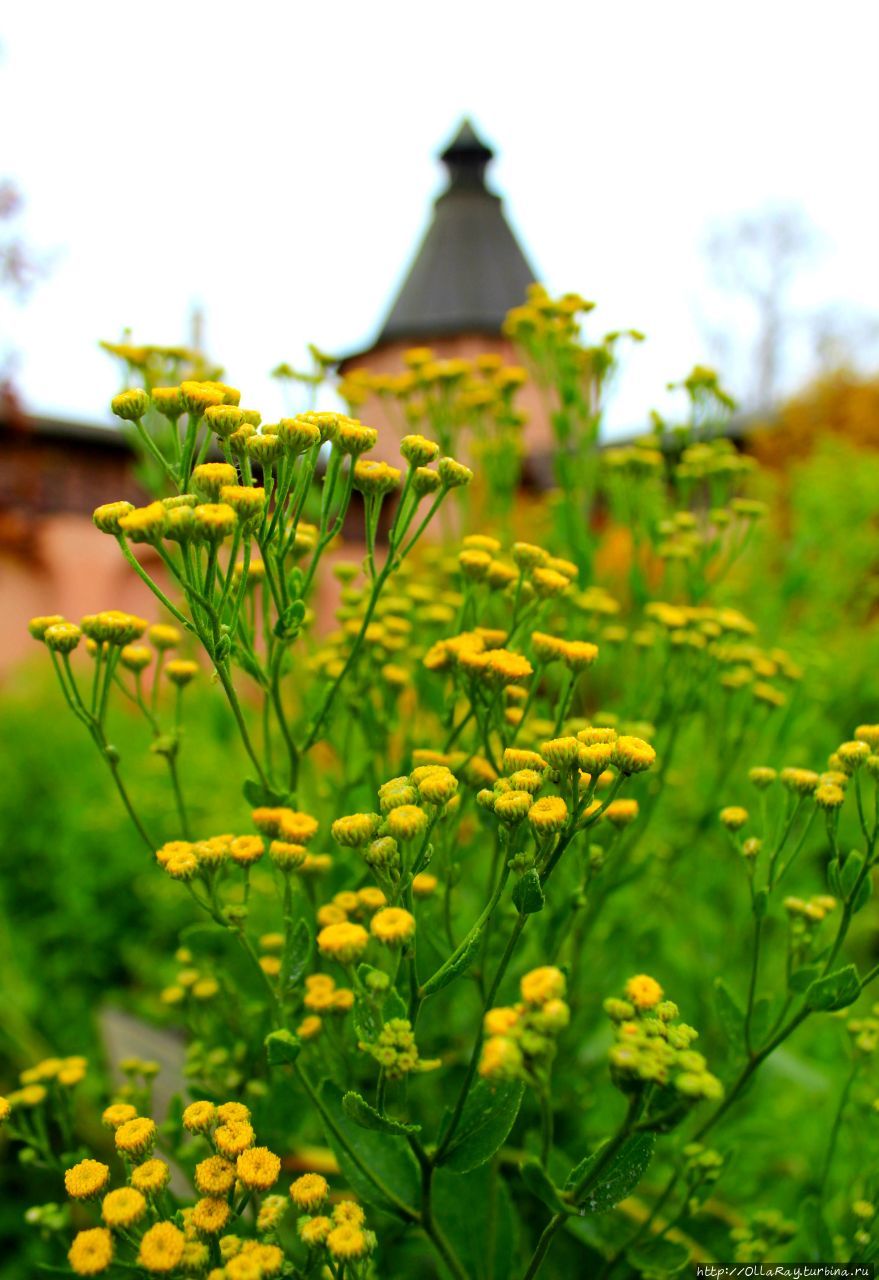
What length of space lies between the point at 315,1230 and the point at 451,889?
0.37 metres

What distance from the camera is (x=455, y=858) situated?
853 millimetres

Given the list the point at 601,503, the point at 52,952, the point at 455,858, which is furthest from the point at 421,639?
the point at 601,503

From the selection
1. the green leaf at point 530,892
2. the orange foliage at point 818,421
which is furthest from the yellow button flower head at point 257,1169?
the orange foliage at point 818,421

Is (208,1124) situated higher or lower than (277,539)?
lower

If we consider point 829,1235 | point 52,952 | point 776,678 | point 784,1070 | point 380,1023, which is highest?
point 776,678

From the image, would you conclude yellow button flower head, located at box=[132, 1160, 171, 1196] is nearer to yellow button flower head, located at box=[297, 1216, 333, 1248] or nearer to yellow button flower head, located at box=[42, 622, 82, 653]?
yellow button flower head, located at box=[297, 1216, 333, 1248]

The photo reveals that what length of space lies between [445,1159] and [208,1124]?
16cm

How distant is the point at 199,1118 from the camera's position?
599 millimetres

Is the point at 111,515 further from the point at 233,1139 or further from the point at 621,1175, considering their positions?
the point at 621,1175

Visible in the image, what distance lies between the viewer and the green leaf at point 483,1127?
2.04 feet

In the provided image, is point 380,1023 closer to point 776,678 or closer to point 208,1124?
point 208,1124

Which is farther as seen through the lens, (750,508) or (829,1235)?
(750,508)

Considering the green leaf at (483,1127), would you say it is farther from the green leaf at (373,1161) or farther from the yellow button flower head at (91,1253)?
the yellow button flower head at (91,1253)

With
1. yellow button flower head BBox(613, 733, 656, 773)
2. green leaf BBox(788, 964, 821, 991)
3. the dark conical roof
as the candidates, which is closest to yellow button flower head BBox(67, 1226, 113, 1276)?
yellow button flower head BBox(613, 733, 656, 773)
